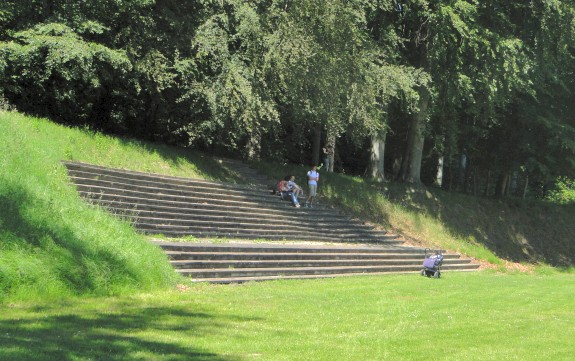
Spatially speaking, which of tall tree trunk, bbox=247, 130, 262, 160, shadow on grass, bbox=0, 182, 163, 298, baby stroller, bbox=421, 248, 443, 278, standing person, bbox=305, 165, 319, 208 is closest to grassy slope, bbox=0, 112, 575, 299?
shadow on grass, bbox=0, 182, 163, 298

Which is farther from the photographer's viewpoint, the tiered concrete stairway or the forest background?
the forest background

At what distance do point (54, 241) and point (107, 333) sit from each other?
4555mm

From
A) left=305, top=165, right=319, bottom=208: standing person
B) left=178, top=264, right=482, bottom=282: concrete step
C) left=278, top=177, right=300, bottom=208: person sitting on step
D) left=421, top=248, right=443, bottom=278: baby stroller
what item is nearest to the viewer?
left=178, top=264, right=482, bottom=282: concrete step

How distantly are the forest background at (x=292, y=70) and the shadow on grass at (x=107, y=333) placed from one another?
13669 millimetres

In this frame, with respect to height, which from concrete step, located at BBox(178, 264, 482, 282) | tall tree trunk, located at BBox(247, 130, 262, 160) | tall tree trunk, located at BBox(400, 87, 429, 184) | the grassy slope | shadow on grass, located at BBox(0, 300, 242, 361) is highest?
tall tree trunk, located at BBox(400, 87, 429, 184)

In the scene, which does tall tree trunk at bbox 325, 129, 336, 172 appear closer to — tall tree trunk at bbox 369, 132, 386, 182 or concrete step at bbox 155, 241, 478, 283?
tall tree trunk at bbox 369, 132, 386, 182

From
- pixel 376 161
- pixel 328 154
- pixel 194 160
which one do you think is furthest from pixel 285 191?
pixel 376 161

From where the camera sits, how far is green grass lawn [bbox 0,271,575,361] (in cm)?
908

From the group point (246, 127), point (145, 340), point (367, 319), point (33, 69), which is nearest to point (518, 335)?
point (367, 319)

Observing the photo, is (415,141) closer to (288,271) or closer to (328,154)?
(328,154)

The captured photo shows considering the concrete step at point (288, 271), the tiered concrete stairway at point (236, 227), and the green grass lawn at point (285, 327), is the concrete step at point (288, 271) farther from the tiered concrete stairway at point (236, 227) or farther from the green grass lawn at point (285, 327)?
the green grass lawn at point (285, 327)

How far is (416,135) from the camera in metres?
35.5

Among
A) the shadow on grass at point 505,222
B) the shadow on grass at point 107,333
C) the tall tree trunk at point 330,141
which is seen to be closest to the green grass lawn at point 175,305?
the shadow on grass at point 107,333

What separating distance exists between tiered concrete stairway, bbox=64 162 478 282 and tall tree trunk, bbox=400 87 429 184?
6.56 meters
